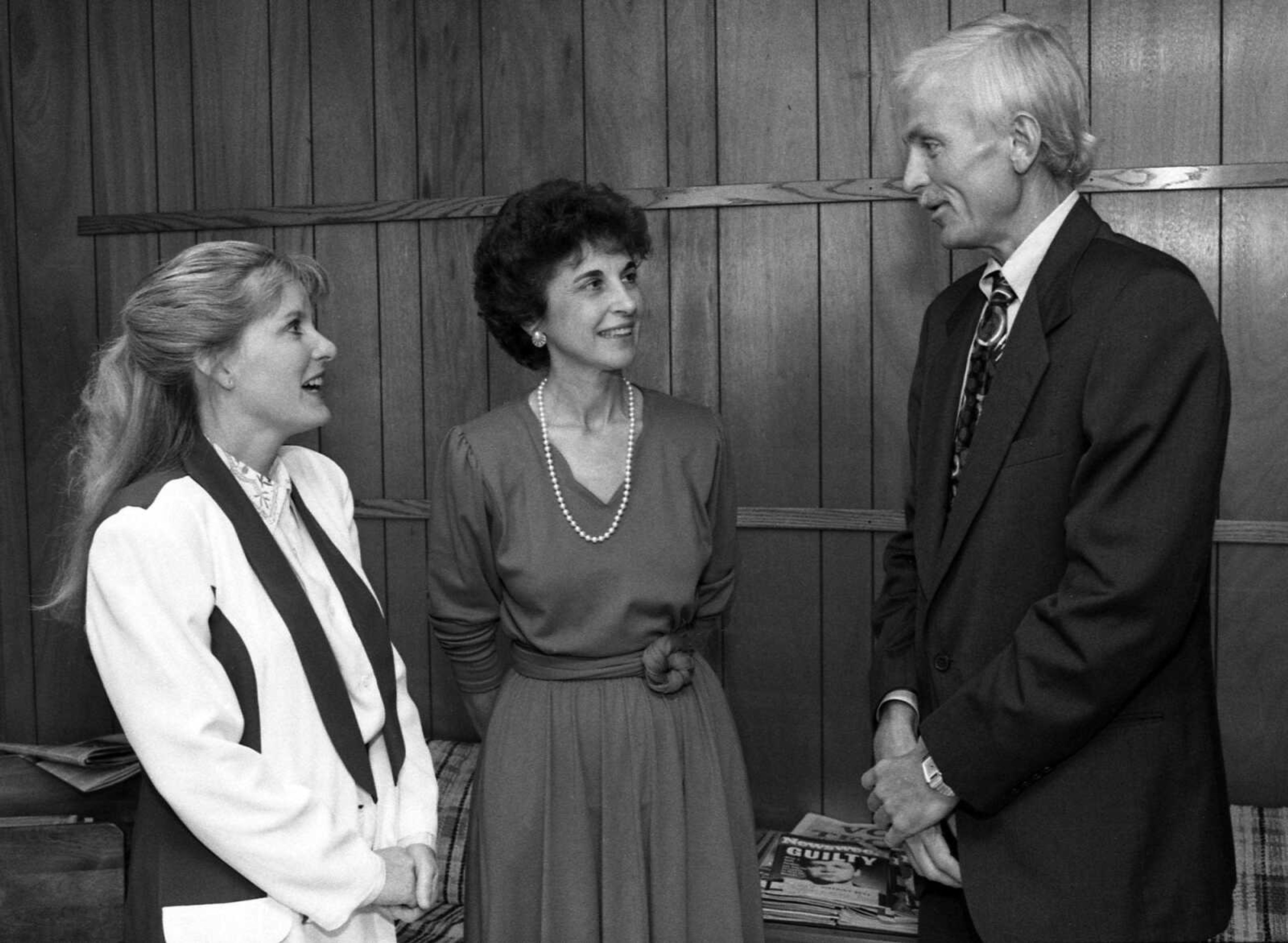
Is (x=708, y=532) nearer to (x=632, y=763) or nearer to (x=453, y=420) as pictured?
(x=632, y=763)

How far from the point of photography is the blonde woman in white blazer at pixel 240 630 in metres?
1.63

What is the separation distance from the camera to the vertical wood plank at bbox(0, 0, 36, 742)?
12.3ft

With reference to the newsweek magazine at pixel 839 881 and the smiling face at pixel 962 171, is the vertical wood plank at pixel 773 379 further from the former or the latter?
the smiling face at pixel 962 171

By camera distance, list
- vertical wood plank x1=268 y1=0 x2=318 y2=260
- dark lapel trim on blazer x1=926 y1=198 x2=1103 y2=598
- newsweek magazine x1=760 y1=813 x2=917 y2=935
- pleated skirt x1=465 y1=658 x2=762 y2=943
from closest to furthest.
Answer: dark lapel trim on blazer x1=926 y1=198 x2=1103 y2=598 → pleated skirt x1=465 y1=658 x2=762 y2=943 → newsweek magazine x1=760 y1=813 x2=917 y2=935 → vertical wood plank x1=268 y1=0 x2=318 y2=260

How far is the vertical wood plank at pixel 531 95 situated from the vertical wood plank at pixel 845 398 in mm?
600

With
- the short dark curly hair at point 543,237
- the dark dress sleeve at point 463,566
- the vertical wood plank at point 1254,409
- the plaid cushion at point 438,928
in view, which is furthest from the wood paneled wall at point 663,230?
the dark dress sleeve at point 463,566

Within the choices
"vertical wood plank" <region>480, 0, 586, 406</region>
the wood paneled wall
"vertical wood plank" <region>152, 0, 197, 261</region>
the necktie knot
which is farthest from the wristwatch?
"vertical wood plank" <region>152, 0, 197, 261</region>

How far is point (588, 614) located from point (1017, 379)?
88 cm

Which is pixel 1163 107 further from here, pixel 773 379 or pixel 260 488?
pixel 260 488

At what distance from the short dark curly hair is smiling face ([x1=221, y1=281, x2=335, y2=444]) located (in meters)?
0.53

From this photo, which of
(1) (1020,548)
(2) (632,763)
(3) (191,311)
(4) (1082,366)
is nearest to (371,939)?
(2) (632,763)

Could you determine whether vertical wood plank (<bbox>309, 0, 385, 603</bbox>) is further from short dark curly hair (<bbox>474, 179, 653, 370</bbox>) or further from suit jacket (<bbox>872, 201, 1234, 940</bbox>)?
suit jacket (<bbox>872, 201, 1234, 940</bbox>)

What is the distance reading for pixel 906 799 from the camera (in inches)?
67.2

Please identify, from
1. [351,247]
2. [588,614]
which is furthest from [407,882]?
[351,247]
